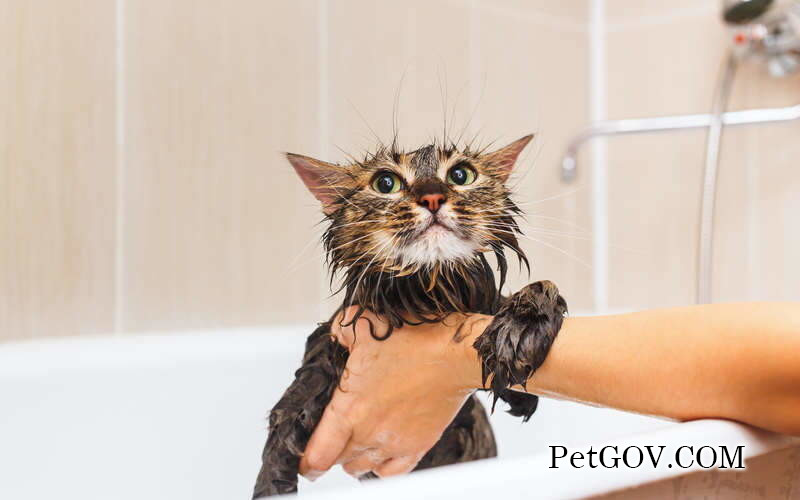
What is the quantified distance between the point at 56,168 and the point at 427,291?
778mm

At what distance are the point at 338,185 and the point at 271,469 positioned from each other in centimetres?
17

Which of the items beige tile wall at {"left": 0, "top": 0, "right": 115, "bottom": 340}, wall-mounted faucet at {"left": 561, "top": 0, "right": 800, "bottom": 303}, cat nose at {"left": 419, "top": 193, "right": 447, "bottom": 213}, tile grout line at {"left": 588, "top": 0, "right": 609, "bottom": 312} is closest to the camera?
cat nose at {"left": 419, "top": 193, "right": 447, "bottom": 213}

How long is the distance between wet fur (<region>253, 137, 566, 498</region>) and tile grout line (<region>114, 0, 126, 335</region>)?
0.66m

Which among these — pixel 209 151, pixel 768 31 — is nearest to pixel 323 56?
pixel 209 151

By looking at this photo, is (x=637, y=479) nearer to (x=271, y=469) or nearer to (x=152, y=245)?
(x=271, y=469)

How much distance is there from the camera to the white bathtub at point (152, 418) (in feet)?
2.23

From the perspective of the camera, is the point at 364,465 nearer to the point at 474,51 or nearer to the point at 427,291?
the point at 427,291

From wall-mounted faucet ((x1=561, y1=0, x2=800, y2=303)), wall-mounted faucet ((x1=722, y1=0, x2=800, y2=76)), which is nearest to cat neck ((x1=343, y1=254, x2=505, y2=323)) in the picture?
wall-mounted faucet ((x1=561, y1=0, x2=800, y2=303))

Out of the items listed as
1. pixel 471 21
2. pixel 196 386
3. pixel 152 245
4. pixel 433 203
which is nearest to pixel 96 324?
pixel 152 245

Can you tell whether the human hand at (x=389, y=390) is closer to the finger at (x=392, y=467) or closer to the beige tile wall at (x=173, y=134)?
the finger at (x=392, y=467)

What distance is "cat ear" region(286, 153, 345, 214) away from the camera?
37cm

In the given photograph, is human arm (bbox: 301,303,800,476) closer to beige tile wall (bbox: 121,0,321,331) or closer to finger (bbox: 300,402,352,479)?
finger (bbox: 300,402,352,479)

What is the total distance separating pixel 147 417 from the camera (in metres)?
0.76

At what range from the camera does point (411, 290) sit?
0.40 m
